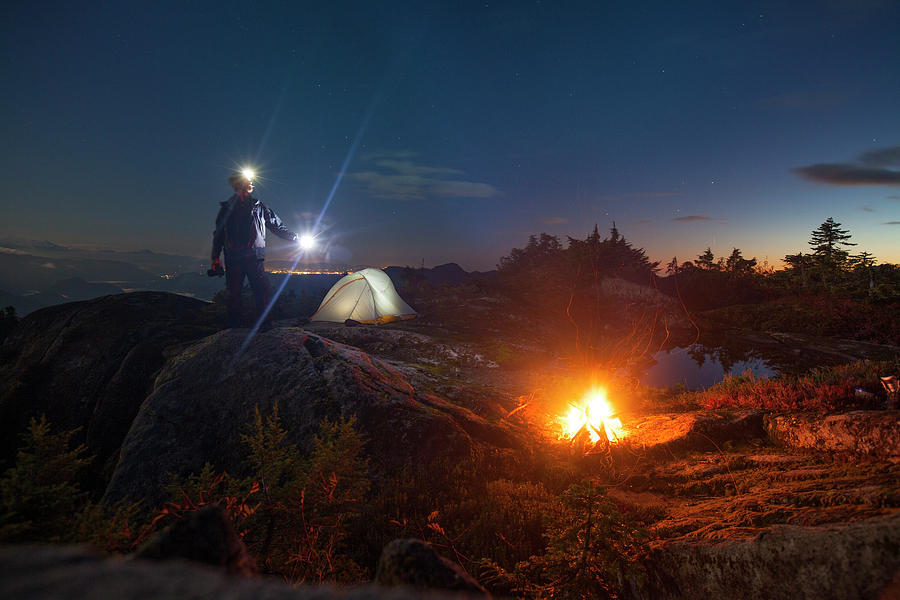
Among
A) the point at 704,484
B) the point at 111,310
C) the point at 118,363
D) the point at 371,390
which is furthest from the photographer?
the point at 111,310

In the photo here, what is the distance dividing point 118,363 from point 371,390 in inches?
258

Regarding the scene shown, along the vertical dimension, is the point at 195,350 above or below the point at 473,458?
above

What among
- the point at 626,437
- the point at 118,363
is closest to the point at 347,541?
the point at 626,437

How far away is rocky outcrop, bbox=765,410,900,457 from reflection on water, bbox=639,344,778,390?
1016 cm

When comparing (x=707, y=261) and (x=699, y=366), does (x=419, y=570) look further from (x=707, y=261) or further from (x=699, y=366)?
(x=707, y=261)

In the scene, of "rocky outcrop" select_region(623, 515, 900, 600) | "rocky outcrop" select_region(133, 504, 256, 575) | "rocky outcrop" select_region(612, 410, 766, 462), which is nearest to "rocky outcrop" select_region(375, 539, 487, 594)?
"rocky outcrop" select_region(133, 504, 256, 575)

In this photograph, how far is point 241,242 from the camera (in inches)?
306

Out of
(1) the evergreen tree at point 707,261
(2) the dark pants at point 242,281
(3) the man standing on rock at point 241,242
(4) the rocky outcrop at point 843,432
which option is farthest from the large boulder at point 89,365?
(1) the evergreen tree at point 707,261

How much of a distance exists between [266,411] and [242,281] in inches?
159

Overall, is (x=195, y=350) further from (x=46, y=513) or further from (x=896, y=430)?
(x=896, y=430)

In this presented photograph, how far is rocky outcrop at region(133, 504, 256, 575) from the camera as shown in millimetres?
1417

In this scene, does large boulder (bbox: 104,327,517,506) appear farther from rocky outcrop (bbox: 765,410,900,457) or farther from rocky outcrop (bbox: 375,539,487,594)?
A: rocky outcrop (bbox: 765,410,900,457)

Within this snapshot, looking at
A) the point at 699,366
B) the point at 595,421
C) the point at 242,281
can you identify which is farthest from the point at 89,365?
the point at 699,366

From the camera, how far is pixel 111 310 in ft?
29.8
